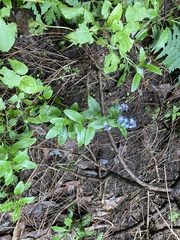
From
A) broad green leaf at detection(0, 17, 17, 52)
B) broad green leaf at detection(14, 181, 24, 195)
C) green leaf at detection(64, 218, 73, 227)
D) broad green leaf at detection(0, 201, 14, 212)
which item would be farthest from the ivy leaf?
green leaf at detection(64, 218, 73, 227)

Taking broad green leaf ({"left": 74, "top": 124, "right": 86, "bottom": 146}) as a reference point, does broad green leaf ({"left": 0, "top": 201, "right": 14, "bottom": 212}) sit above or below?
below

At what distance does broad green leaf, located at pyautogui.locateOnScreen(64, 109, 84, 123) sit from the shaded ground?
29 centimetres

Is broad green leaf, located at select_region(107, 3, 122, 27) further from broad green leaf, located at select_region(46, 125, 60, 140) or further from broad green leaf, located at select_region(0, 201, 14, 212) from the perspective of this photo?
broad green leaf, located at select_region(0, 201, 14, 212)

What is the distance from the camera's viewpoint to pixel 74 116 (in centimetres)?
168

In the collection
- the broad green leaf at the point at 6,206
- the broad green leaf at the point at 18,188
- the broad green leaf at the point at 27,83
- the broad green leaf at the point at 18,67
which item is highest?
the broad green leaf at the point at 18,67

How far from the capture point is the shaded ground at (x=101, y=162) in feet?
6.44

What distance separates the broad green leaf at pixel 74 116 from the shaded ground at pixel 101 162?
29 centimetres

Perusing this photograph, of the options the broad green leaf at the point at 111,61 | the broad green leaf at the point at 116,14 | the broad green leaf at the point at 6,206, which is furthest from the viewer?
the broad green leaf at the point at 6,206

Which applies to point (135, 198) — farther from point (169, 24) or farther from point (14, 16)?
point (14, 16)

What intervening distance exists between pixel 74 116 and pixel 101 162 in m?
0.62

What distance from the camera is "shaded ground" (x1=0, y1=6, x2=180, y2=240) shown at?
1.96 m

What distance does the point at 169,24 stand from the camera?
199cm

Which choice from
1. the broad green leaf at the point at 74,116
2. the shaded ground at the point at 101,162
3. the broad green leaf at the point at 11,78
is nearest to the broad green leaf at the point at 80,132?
the broad green leaf at the point at 74,116

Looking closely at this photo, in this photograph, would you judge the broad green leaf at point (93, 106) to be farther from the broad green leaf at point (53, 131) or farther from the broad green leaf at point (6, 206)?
the broad green leaf at point (6, 206)
